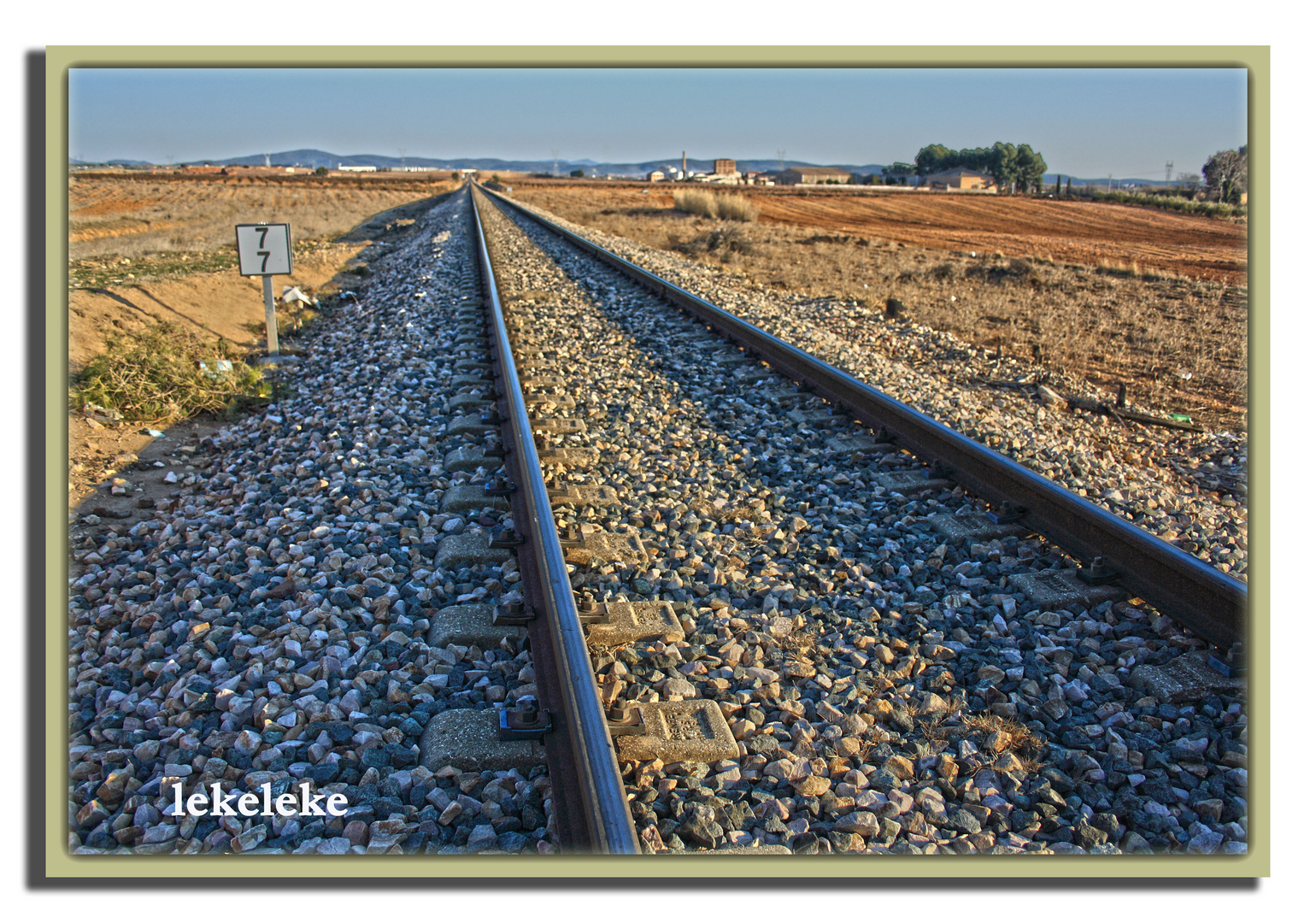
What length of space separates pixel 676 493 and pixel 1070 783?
2377 mm

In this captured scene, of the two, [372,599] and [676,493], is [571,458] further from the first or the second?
[372,599]

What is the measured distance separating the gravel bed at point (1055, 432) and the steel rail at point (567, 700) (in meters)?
2.57

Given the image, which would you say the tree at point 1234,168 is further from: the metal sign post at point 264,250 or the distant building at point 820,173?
the metal sign post at point 264,250

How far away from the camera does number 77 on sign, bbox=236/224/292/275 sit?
7.45m

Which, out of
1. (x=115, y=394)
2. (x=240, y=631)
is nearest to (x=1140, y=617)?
(x=240, y=631)

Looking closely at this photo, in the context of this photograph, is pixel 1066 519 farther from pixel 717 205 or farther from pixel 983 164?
pixel 717 205

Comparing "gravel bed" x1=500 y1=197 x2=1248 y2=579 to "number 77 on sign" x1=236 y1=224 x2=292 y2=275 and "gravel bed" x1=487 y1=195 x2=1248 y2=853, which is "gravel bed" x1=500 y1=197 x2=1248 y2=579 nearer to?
"gravel bed" x1=487 y1=195 x2=1248 y2=853

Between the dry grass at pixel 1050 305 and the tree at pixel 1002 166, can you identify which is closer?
the tree at pixel 1002 166

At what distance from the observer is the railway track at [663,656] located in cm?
228

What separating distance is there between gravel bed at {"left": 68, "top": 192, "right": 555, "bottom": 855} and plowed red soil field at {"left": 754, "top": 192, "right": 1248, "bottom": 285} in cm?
1586

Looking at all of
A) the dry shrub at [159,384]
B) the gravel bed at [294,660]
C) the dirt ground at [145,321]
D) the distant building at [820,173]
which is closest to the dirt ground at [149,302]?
the dirt ground at [145,321]

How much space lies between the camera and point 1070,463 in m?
4.87

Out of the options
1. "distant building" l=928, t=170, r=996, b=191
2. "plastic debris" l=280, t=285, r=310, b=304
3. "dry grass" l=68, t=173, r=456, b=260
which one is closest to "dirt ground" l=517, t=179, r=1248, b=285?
"distant building" l=928, t=170, r=996, b=191

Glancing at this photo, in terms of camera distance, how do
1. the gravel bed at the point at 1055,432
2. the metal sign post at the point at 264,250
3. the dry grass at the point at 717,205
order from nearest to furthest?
the gravel bed at the point at 1055,432
the metal sign post at the point at 264,250
the dry grass at the point at 717,205
